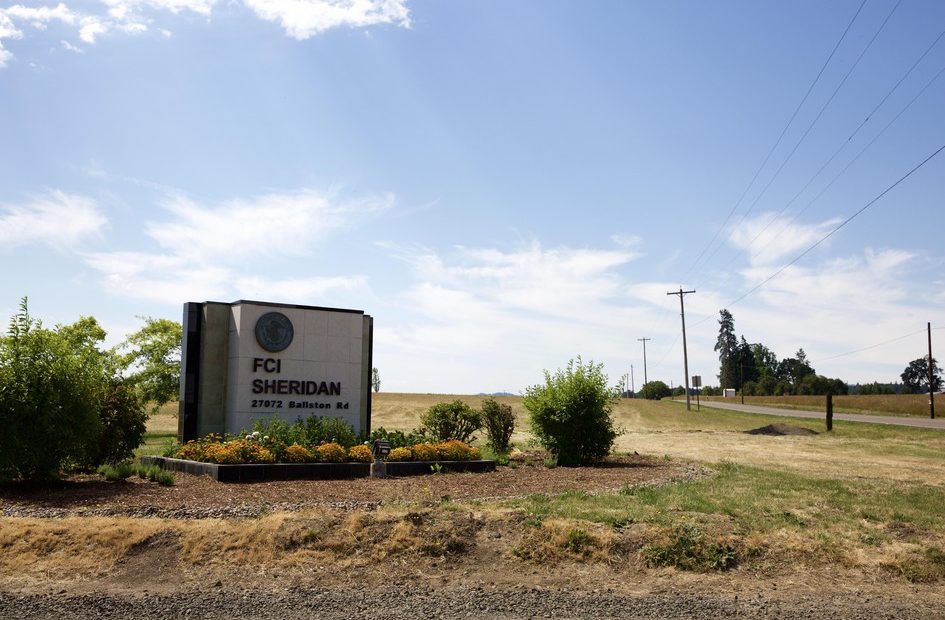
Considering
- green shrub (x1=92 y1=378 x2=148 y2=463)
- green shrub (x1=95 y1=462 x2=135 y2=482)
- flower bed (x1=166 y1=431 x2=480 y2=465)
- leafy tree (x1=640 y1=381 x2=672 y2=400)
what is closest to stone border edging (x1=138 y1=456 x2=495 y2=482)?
flower bed (x1=166 y1=431 x2=480 y2=465)

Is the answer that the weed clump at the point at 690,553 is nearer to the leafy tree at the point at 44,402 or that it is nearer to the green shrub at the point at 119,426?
the leafy tree at the point at 44,402

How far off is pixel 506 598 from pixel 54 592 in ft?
13.9

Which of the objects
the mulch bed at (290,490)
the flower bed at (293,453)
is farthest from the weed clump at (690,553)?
the flower bed at (293,453)

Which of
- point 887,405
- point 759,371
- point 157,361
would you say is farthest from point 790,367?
point 157,361

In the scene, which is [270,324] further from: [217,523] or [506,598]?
[506,598]

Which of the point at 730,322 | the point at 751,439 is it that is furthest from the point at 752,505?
the point at 730,322

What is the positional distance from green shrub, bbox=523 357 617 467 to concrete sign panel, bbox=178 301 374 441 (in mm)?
6418

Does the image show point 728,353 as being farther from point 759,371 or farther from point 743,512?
point 743,512

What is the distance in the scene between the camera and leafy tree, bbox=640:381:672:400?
145875 mm

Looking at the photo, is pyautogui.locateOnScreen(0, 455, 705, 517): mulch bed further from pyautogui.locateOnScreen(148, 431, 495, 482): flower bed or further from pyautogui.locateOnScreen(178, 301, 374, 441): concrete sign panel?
pyautogui.locateOnScreen(178, 301, 374, 441): concrete sign panel

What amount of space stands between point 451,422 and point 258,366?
18.4ft

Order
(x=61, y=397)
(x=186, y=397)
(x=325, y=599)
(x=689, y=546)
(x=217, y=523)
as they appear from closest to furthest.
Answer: (x=325, y=599)
(x=689, y=546)
(x=217, y=523)
(x=61, y=397)
(x=186, y=397)

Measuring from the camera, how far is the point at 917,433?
34125 mm

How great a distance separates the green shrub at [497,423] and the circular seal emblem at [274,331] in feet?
20.0
